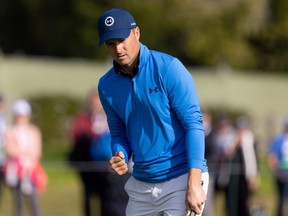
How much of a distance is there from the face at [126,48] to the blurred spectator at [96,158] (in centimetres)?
615

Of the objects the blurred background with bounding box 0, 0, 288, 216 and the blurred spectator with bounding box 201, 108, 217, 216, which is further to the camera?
the blurred background with bounding box 0, 0, 288, 216

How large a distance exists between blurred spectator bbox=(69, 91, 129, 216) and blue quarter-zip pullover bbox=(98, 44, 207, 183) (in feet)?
19.4

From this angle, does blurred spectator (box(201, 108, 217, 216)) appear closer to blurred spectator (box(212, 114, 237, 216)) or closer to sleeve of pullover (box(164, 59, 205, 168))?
blurred spectator (box(212, 114, 237, 216))

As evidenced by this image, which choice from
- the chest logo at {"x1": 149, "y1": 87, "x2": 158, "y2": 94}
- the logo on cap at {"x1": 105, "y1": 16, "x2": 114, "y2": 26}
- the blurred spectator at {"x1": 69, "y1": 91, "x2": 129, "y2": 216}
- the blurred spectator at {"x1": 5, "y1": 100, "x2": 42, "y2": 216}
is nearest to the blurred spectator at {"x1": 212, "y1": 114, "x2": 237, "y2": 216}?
the blurred spectator at {"x1": 69, "y1": 91, "x2": 129, "y2": 216}

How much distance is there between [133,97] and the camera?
7020mm

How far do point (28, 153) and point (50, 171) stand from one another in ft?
38.7

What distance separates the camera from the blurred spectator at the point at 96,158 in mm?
13180

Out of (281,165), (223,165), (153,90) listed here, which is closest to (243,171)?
(223,165)

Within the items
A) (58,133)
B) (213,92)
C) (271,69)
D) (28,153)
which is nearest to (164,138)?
(28,153)

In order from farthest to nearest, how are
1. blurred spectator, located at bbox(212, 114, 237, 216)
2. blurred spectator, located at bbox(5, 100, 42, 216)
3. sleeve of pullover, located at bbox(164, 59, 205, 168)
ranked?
blurred spectator, located at bbox(212, 114, 237, 216) < blurred spectator, located at bbox(5, 100, 42, 216) < sleeve of pullover, located at bbox(164, 59, 205, 168)

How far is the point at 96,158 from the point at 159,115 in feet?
22.7

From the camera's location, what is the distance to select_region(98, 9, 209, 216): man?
6793 mm

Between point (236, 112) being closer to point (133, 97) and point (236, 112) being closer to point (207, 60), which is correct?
point (207, 60)

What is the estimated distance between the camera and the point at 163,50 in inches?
1617
